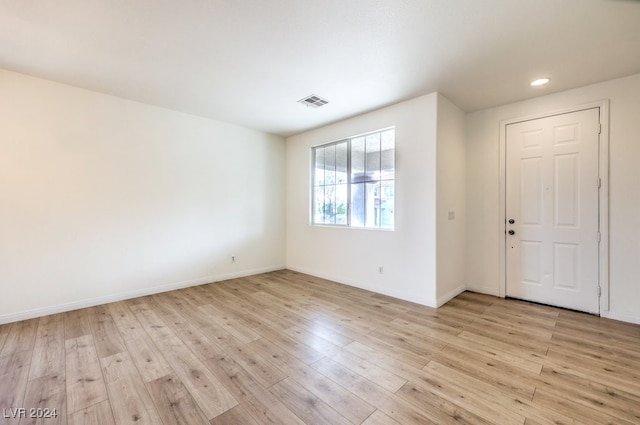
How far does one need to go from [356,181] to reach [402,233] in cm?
117

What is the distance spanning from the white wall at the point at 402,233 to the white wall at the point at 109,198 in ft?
5.45

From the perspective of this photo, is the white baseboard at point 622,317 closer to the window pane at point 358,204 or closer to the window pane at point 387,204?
the window pane at point 387,204

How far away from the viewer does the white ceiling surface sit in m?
1.92

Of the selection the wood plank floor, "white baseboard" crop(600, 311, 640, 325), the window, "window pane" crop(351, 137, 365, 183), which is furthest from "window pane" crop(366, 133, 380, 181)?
"white baseboard" crop(600, 311, 640, 325)

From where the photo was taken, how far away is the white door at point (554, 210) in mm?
3061

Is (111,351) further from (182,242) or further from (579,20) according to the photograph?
(579,20)

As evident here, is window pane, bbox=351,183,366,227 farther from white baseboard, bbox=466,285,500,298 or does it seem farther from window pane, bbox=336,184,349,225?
white baseboard, bbox=466,285,500,298

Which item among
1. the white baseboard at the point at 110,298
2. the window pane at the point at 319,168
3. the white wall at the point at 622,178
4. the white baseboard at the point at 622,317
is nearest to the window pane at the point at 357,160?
the window pane at the point at 319,168

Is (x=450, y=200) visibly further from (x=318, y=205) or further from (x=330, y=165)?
(x=318, y=205)

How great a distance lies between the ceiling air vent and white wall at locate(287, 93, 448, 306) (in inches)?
29.6

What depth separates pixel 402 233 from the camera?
11.7ft

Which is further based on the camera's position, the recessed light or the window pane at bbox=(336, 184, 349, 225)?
the window pane at bbox=(336, 184, 349, 225)

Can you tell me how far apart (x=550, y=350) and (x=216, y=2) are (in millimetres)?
3911

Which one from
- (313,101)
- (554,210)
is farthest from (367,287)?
(313,101)
